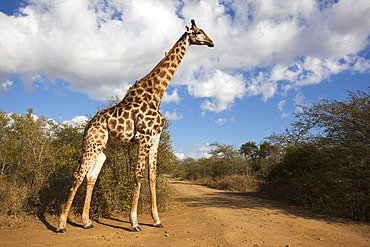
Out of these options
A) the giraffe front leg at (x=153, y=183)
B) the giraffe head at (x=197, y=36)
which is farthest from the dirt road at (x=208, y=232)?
the giraffe head at (x=197, y=36)

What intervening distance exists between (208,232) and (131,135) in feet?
8.66

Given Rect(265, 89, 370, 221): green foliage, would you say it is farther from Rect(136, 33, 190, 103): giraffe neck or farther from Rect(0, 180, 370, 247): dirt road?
Rect(136, 33, 190, 103): giraffe neck

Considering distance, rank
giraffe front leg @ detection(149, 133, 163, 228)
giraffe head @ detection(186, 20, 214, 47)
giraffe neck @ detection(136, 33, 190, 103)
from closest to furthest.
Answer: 1. giraffe front leg @ detection(149, 133, 163, 228)
2. giraffe neck @ detection(136, 33, 190, 103)
3. giraffe head @ detection(186, 20, 214, 47)

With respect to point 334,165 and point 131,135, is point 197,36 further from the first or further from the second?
point 334,165

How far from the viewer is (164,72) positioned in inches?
223

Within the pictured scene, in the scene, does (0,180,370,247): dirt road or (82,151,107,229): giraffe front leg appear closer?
(0,180,370,247): dirt road

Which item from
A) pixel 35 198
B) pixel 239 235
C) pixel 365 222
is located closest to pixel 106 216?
pixel 35 198

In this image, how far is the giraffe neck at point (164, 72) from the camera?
5590 mm

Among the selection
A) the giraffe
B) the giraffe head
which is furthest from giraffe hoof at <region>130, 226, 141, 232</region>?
the giraffe head

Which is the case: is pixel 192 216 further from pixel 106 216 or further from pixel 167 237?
pixel 106 216

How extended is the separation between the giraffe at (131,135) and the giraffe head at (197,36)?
50.3 inches

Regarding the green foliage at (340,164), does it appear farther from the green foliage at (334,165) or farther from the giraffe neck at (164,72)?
the giraffe neck at (164,72)

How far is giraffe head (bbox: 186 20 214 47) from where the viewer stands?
5.97 metres

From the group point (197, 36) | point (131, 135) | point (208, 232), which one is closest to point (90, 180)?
point (131, 135)
